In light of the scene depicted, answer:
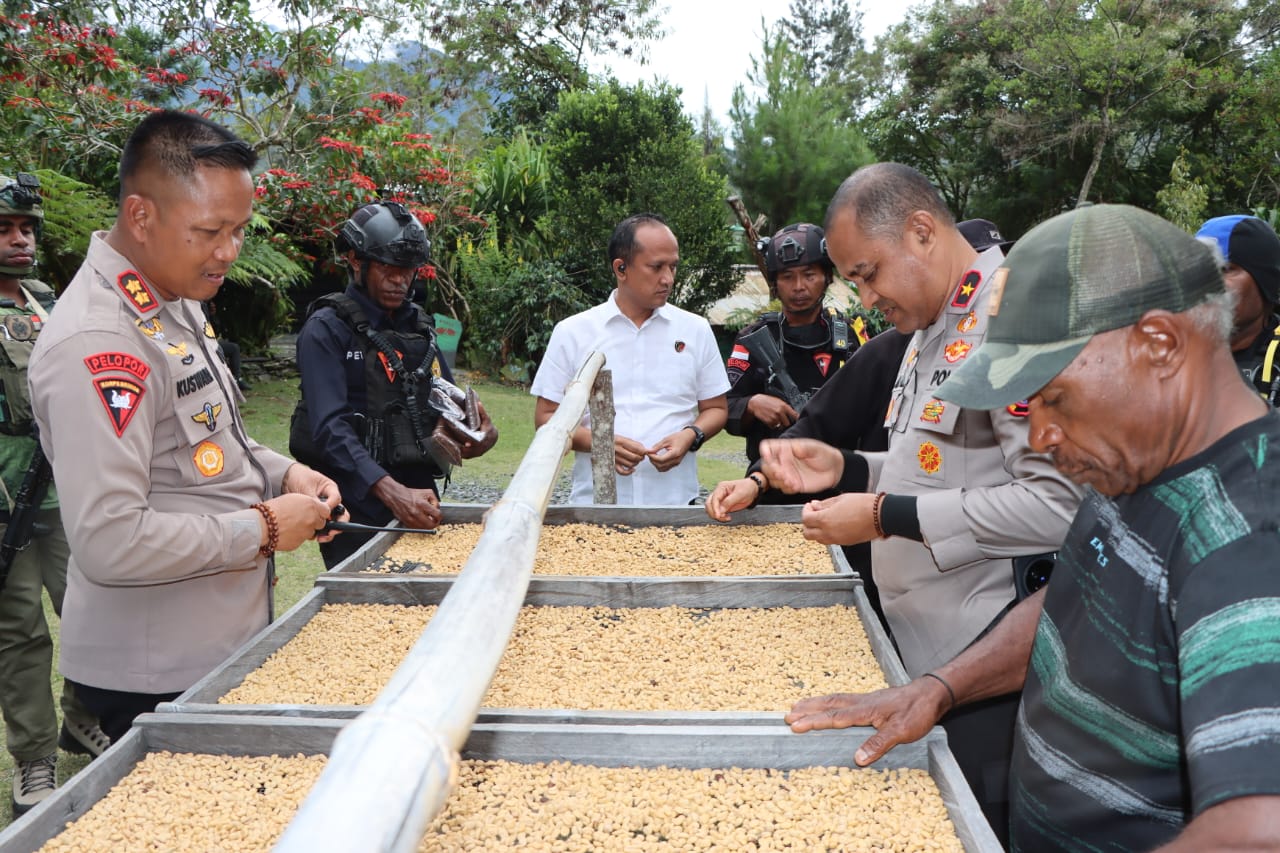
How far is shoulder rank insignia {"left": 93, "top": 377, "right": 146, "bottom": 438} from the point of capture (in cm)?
167

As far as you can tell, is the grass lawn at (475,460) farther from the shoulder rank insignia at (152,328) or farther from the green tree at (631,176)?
the green tree at (631,176)

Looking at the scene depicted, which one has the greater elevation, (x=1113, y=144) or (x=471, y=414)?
(x=1113, y=144)

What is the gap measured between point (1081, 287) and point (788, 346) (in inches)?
116

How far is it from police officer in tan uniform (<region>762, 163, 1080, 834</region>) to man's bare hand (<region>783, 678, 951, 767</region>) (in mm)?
364

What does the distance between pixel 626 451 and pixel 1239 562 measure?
105 inches

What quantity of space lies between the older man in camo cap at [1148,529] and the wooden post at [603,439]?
2.21 metres

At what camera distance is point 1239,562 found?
3.10ft

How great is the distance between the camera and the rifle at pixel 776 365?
3.86 metres

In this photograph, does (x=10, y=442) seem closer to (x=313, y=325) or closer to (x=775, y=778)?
(x=313, y=325)

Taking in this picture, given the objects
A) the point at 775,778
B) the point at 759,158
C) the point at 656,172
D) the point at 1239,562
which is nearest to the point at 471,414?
the point at 775,778

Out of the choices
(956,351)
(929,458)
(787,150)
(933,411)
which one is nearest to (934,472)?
(929,458)

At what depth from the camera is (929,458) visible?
2076 millimetres

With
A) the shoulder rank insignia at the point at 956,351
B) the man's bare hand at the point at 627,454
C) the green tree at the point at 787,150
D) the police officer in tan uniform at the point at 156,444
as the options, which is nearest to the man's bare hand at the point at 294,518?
the police officer in tan uniform at the point at 156,444

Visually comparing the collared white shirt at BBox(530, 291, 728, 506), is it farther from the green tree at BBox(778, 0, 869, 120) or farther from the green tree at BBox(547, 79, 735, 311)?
the green tree at BBox(778, 0, 869, 120)
